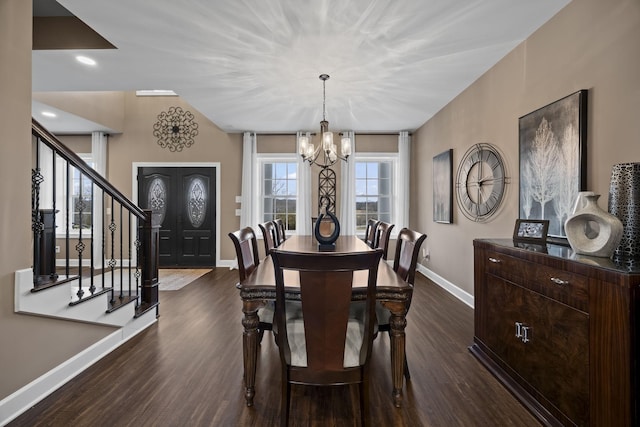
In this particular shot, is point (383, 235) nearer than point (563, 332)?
No

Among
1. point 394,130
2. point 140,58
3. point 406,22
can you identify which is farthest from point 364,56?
point 394,130

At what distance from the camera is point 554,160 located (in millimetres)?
2328

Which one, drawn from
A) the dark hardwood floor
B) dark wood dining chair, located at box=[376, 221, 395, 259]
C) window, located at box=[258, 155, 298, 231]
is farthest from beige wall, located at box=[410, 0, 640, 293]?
window, located at box=[258, 155, 298, 231]

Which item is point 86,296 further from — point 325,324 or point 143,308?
point 325,324

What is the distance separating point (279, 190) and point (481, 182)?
3.80m

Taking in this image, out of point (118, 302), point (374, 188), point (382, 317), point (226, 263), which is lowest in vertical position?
point (226, 263)

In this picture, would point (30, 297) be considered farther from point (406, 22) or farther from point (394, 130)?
point (394, 130)

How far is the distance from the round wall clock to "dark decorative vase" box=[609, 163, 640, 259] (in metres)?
1.51

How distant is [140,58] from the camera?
3035mm

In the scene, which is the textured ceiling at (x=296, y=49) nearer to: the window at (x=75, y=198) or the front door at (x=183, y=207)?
the front door at (x=183, y=207)

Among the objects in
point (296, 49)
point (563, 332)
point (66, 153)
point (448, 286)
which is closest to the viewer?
point (563, 332)

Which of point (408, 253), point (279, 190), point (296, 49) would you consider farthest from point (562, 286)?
point (279, 190)

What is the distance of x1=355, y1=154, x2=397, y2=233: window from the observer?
6148 mm

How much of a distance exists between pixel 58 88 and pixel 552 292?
547cm
